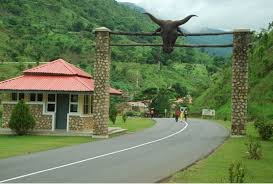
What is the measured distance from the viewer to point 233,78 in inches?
1157

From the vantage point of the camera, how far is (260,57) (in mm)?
60500

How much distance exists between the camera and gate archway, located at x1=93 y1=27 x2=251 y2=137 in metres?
29.1

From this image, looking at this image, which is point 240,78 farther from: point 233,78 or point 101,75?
point 101,75

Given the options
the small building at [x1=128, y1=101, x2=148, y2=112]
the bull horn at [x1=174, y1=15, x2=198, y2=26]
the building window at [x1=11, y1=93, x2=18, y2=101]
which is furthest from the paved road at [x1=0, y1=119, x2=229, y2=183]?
the small building at [x1=128, y1=101, x2=148, y2=112]

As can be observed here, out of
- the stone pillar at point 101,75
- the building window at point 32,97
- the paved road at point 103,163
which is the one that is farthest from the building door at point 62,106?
the paved road at point 103,163

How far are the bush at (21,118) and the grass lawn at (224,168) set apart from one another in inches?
477

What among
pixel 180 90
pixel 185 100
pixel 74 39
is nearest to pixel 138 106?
pixel 185 100

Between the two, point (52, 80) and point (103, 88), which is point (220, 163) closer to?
point (103, 88)

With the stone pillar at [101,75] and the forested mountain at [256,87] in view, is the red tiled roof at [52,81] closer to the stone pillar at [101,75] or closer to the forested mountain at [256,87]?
the stone pillar at [101,75]

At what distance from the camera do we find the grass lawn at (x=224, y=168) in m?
13.3

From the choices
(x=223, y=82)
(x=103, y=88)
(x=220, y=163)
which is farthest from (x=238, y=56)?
(x=223, y=82)

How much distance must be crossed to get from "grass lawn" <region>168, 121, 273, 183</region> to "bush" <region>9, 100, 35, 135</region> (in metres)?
12.1

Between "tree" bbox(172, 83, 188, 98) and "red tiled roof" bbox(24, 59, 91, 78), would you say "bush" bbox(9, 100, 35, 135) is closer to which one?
"red tiled roof" bbox(24, 59, 91, 78)

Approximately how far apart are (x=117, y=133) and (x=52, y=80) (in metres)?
5.19
